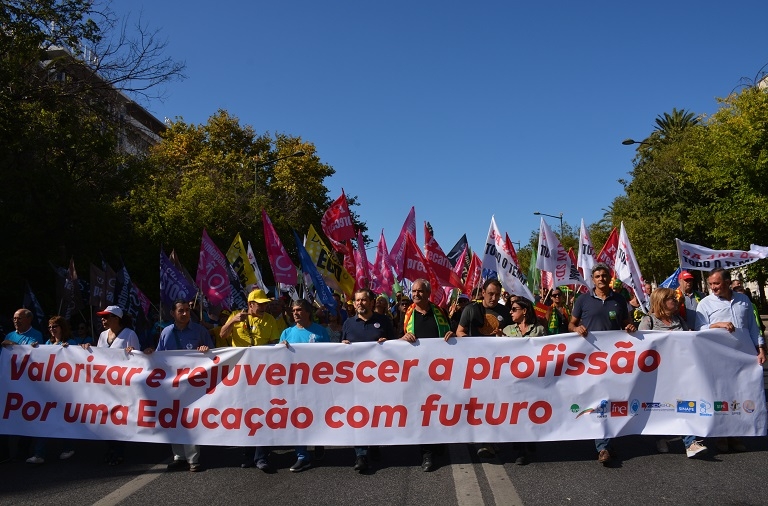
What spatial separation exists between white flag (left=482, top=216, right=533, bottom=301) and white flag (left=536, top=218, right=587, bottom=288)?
64 centimetres

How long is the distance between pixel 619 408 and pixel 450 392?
1445mm

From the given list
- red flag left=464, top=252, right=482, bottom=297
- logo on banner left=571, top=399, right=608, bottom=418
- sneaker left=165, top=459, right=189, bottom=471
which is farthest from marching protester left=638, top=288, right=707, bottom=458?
red flag left=464, top=252, right=482, bottom=297

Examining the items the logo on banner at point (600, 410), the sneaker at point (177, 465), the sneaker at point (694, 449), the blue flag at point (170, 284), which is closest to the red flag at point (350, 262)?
the blue flag at point (170, 284)

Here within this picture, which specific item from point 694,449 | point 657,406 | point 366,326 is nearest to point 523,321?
point 657,406

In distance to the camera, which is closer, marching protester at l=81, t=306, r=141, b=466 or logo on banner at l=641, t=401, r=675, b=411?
logo on banner at l=641, t=401, r=675, b=411

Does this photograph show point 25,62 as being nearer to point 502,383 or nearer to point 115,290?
point 115,290

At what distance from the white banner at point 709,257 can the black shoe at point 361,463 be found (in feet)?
21.4

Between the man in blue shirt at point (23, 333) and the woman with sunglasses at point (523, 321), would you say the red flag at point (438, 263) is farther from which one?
the man in blue shirt at point (23, 333)

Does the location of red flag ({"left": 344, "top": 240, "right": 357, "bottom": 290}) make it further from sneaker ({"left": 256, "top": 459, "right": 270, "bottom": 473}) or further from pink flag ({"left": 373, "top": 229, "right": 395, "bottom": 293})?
sneaker ({"left": 256, "top": 459, "right": 270, "bottom": 473})

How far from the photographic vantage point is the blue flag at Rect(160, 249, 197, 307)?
11078 mm

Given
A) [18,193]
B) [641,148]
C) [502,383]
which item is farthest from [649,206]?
[502,383]

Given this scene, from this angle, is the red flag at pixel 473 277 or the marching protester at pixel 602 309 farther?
the red flag at pixel 473 277

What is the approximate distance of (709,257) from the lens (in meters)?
10.5

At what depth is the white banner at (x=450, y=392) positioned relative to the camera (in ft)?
19.9
